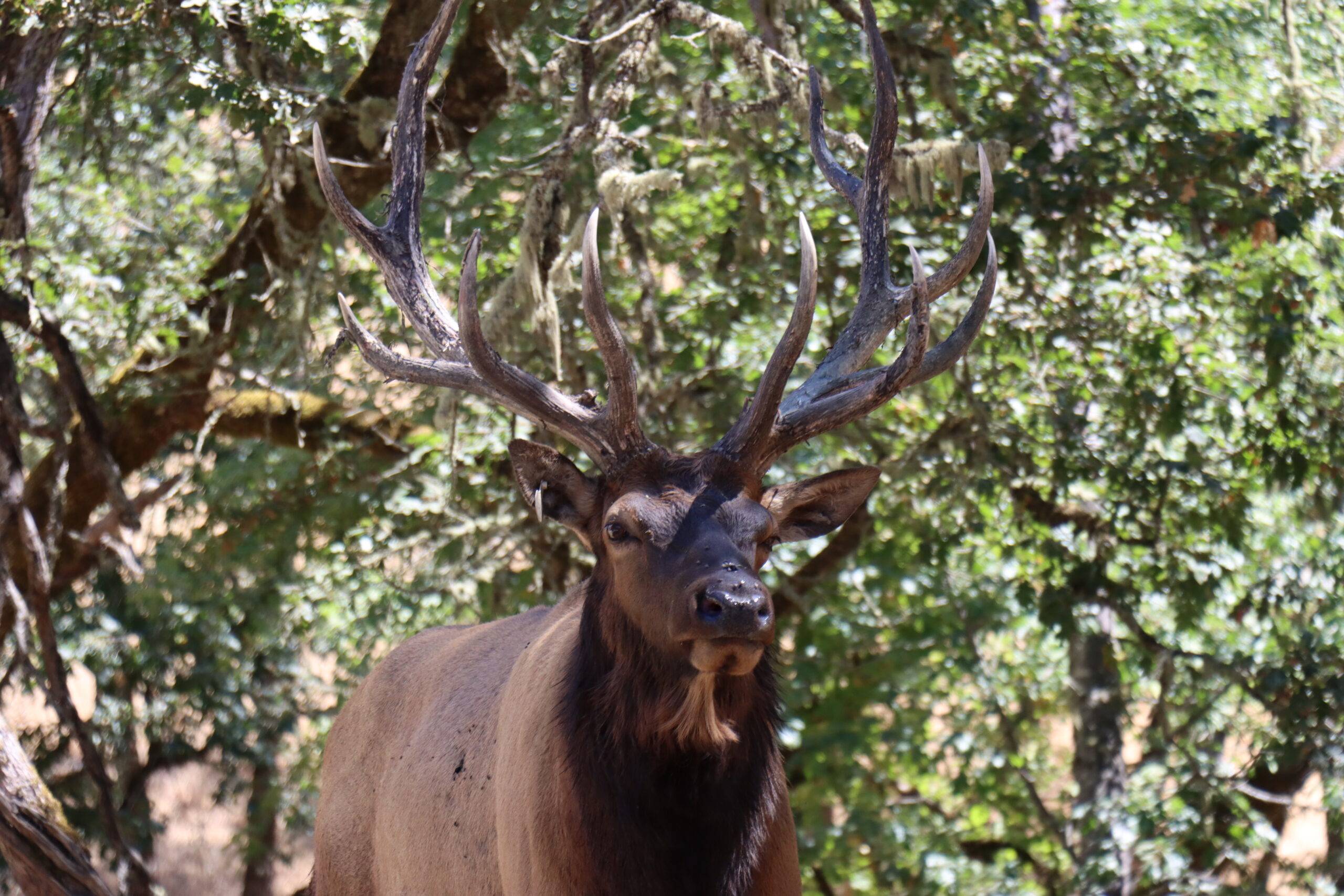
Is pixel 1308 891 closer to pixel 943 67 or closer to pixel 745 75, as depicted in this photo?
pixel 943 67

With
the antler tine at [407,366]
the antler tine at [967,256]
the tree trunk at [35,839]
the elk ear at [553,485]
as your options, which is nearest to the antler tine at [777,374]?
the elk ear at [553,485]

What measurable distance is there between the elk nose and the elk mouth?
0.03m

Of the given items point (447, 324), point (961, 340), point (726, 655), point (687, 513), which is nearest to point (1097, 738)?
point (961, 340)

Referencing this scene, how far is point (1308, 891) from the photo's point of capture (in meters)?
7.96

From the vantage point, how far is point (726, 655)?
10.9ft

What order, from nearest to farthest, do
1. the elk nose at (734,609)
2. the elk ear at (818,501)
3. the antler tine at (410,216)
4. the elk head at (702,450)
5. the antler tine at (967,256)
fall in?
the elk nose at (734,609) → the elk head at (702,450) → the elk ear at (818,501) → the antler tine at (967,256) → the antler tine at (410,216)

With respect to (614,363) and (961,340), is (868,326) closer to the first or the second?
(961,340)

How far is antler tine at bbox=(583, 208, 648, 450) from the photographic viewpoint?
3.70 metres

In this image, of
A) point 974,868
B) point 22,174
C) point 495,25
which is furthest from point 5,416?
point 974,868

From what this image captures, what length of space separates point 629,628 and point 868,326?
1.26m

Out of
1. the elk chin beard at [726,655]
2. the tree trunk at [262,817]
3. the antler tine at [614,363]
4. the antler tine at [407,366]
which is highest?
the antler tine at [614,363]

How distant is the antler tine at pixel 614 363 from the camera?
3703 mm

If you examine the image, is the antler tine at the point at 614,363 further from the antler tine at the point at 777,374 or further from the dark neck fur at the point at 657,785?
the dark neck fur at the point at 657,785

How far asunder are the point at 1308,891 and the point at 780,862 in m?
5.46
